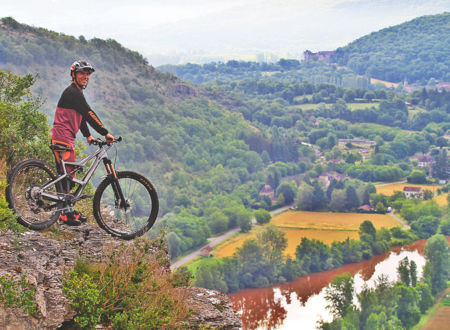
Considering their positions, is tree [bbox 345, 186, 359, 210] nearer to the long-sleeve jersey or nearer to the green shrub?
the long-sleeve jersey

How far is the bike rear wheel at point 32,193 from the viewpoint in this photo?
5.64 meters

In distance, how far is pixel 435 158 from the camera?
306 ft

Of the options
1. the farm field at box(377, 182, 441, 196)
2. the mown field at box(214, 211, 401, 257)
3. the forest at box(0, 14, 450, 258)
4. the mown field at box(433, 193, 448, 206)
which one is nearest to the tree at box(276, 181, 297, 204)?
the forest at box(0, 14, 450, 258)

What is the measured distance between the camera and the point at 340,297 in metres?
37.4

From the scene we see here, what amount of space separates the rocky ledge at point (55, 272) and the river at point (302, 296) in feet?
99.2

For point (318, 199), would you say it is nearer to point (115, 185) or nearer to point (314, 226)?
point (314, 226)

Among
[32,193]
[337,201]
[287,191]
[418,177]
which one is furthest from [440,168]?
[32,193]

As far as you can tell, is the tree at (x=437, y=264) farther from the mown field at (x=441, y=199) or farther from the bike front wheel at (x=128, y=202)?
the bike front wheel at (x=128, y=202)

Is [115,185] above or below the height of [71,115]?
below

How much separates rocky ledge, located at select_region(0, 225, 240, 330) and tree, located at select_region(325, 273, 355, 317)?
32.3m

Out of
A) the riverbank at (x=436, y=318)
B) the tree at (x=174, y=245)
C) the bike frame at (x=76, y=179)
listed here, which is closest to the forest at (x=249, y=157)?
the tree at (x=174, y=245)

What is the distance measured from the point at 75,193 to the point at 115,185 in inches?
17.8

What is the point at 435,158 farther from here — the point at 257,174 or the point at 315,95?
the point at 315,95

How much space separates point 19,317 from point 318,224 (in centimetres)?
6278
